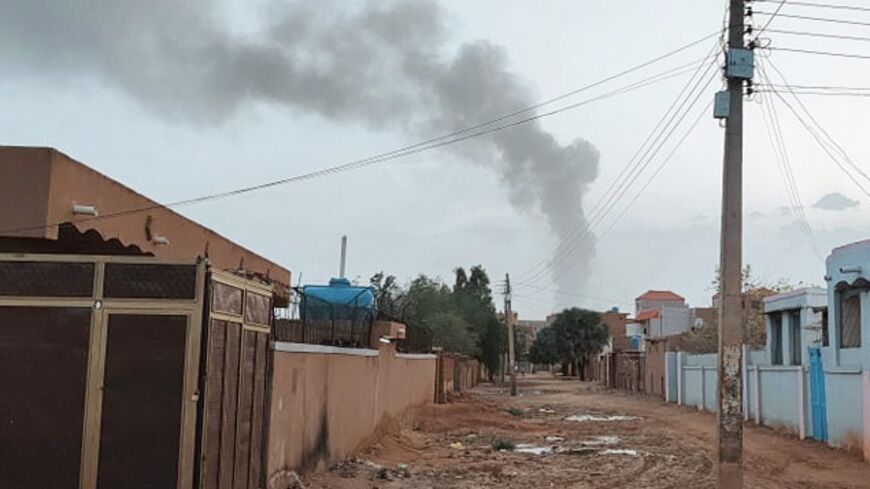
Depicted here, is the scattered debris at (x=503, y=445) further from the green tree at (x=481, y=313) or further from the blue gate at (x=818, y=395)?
the green tree at (x=481, y=313)

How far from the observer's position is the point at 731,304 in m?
13.1

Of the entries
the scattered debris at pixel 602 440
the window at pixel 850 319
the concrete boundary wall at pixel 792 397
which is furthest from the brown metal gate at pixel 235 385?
the window at pixel 850 319

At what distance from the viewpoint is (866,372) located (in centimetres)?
1916

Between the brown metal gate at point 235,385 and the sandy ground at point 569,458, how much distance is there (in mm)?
2817

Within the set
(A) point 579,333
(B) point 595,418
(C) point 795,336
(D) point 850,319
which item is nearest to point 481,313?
(A) point 579,333

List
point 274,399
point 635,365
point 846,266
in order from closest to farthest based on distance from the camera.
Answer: point 274,399, point 846,266, point 635,365

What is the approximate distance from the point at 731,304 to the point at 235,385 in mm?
7442

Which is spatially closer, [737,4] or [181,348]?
[181,348]

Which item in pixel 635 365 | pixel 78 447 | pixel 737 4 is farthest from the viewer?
pixel 635 365

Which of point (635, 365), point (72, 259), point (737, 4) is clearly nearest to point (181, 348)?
point (72, 259)

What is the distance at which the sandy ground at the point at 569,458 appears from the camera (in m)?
15.2

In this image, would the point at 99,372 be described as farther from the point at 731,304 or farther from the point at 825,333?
the point at 825,333

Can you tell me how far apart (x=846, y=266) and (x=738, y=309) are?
916 centimetres

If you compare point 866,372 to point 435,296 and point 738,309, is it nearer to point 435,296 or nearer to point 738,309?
point 738,309
